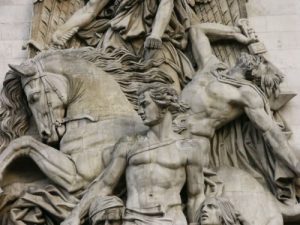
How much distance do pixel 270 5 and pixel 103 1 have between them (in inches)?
68.2

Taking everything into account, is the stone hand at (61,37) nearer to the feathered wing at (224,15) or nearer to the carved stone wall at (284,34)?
the feathered wing at (224,15)

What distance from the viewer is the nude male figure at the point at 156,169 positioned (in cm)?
901

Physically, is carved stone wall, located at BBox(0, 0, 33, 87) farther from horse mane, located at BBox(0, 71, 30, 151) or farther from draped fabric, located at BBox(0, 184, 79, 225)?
draped fabric, located at BBox(0, 184, 79, 225)

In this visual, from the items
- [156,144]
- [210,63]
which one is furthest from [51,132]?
[210,63]

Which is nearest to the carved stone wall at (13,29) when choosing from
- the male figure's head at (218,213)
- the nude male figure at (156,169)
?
the nude male figure at (156,169)

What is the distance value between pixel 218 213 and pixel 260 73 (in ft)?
5.26

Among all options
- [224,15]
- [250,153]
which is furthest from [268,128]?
[224,15]

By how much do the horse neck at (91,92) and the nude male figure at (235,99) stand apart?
0.60 meters

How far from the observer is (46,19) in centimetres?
1028

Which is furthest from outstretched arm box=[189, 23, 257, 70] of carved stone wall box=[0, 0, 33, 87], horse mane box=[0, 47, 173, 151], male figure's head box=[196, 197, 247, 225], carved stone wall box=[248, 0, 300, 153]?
carved stone wall box=[0, 0, 33, 87]

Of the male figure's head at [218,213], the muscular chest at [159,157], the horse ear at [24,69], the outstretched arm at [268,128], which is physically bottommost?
the male figure's head at [218,213]

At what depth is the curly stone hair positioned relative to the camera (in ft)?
30.0

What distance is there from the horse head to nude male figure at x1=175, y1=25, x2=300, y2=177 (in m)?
1.13

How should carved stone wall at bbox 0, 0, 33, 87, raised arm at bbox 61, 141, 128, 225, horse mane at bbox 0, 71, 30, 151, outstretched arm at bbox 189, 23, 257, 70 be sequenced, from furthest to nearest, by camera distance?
carved stone wall at bbox 0, 0, 33, 87
outstretched arm at bbox 189, 23, 257, 70
horse mane at bbox 0, 71, 30, 151
raised arm at bbox 61, 141, 128, 225
